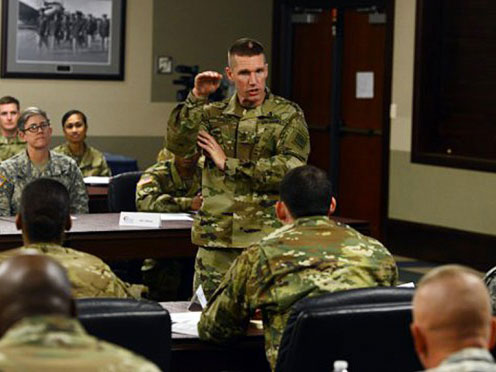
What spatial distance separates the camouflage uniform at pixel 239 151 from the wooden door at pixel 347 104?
5.69 m

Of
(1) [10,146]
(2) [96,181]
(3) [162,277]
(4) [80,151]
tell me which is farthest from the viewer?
(1) [10,146]

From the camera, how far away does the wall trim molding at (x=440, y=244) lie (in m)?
9.39

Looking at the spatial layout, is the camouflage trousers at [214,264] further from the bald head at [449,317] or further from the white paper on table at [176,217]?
the bald head at [449,317]

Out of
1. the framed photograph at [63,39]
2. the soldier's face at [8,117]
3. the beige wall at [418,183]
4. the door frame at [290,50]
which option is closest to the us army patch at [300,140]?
the beige wall at [418,183]

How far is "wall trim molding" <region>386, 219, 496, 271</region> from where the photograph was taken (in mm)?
9391

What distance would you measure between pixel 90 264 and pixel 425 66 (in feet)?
23.1

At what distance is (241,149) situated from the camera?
502cm

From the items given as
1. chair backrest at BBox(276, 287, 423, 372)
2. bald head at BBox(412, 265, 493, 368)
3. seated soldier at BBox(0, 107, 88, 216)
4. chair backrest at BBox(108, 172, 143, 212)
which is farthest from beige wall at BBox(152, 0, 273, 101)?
bald head at BBox(412, 265, 493, 368)

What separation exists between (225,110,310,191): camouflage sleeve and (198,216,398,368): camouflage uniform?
1103mm

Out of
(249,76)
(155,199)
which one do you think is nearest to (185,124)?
(249,76)

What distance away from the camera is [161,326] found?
10.8 ft

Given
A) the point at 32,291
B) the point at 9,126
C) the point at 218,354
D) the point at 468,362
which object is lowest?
the point at 218,354

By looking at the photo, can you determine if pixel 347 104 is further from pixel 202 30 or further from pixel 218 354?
pixel 218 354

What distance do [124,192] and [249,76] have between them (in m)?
2.50
